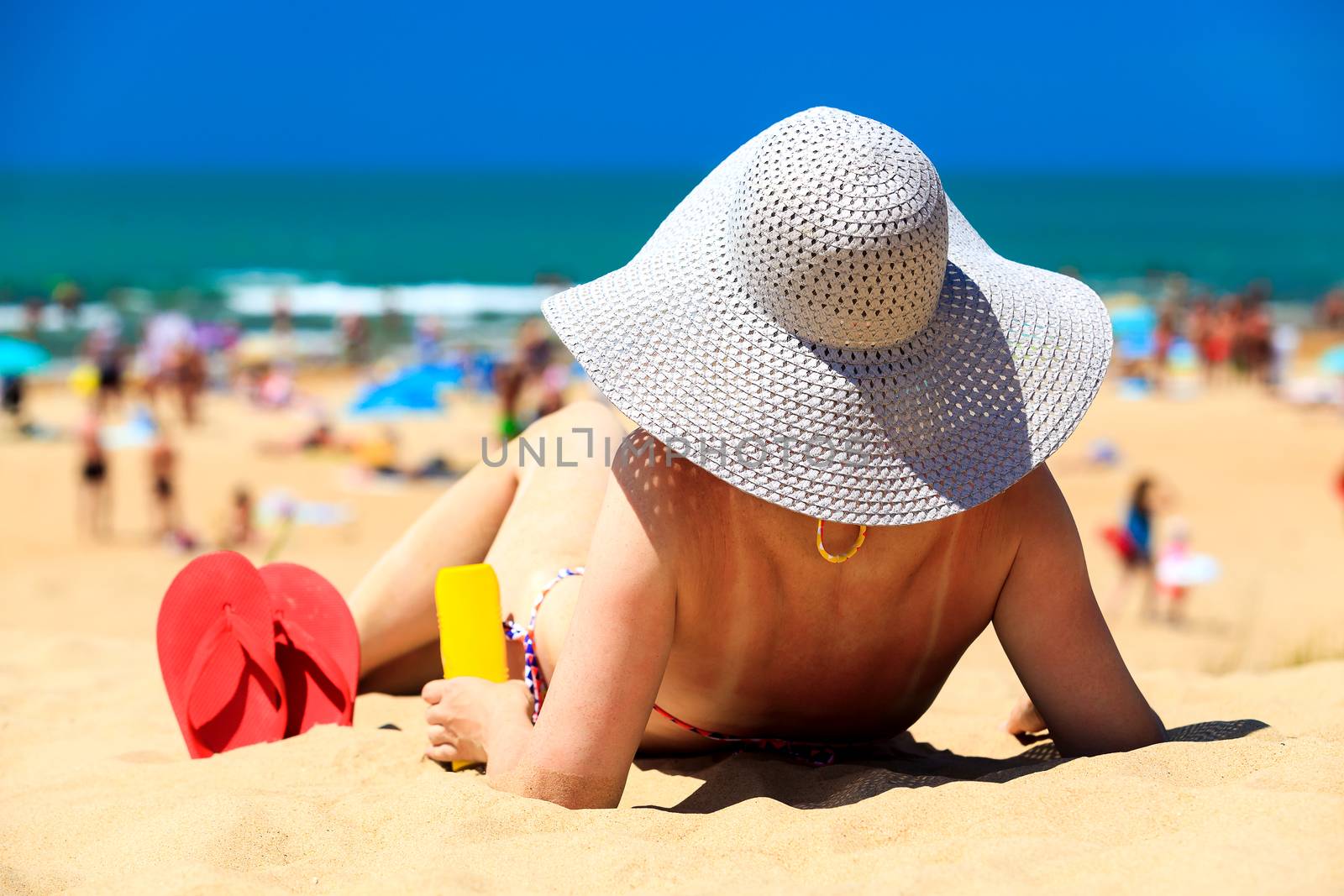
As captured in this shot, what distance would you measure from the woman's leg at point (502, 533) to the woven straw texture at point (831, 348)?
740mm

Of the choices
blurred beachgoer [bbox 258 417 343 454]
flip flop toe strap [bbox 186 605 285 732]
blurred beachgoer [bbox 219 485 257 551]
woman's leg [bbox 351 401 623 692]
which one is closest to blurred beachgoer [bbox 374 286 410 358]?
blurred beachgoer [bbox 258 417 343 454]

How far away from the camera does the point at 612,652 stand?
6.04 ft

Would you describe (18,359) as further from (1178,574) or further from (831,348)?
(831,348)

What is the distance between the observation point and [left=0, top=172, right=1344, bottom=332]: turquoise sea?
1592 inches

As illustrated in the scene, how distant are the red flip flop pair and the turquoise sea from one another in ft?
94.4

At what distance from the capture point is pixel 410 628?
2.86 meters

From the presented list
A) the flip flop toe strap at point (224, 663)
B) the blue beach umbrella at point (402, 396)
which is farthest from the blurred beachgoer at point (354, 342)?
the flip flop toe strap at point (224, 663)

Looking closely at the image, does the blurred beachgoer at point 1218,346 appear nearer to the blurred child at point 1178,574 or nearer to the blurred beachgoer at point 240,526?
the blurred child at point 1178,574

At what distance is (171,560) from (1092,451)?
28.3 ft

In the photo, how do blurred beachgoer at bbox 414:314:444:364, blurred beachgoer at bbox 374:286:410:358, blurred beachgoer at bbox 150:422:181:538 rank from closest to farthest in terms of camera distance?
blurred beachgoer at bbox 150:422:181:538 < blurred beachgoer at bbox 414:314:444:364 < blurred beachgoer at bbox 374:286:410:358

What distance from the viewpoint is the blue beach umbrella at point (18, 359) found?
1536cm

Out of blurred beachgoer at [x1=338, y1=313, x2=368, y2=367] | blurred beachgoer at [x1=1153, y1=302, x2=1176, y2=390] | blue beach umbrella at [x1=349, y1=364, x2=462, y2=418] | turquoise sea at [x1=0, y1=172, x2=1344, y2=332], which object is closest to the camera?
blue beach umbrella at [x1=349, y1=364, x2=462, y2=418]

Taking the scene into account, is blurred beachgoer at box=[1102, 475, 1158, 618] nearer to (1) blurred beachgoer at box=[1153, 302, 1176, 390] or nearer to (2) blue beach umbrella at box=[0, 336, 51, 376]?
(1) blurred beachgoer at box=[1153, 302, 1176, 390]

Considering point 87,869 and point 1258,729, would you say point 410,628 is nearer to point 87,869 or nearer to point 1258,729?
point 87,869
